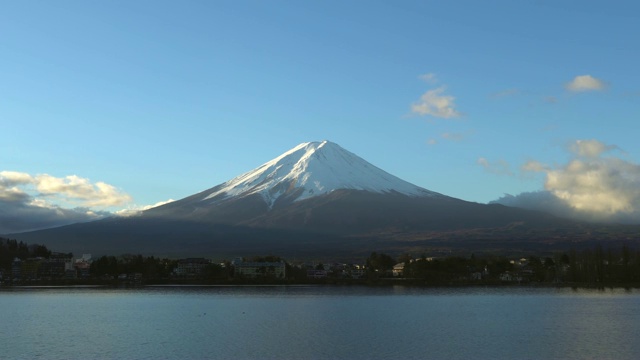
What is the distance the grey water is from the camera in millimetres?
38719

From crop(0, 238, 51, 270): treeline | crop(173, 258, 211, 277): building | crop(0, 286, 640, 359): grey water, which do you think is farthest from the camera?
crop(0, 238, 51, 270): treeline

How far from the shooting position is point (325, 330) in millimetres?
49312

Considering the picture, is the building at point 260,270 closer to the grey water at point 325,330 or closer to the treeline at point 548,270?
the treeline at point 548,270

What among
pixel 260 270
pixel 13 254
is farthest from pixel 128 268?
pixel 13 254

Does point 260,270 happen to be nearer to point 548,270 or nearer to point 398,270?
point 398,270

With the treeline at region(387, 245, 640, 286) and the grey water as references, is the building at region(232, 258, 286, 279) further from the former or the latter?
the grey water

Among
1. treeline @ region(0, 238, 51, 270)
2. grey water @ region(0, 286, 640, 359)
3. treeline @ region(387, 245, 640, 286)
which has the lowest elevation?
grey water @ region(0, 286, 640, 359)

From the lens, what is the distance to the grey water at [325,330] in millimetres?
38719

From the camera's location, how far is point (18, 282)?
479 ft

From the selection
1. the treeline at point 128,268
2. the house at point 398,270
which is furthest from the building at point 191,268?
the house at point 398,270

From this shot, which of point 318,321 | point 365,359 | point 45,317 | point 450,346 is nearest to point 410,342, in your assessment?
point 450,346

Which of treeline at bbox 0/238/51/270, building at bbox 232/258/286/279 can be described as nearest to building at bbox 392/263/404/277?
building at bbox 232/258/286/279

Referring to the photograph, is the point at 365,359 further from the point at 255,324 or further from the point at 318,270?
the point at 318,270

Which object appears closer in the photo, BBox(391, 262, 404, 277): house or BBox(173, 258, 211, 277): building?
BBox(391, 262, 404, 277): house
